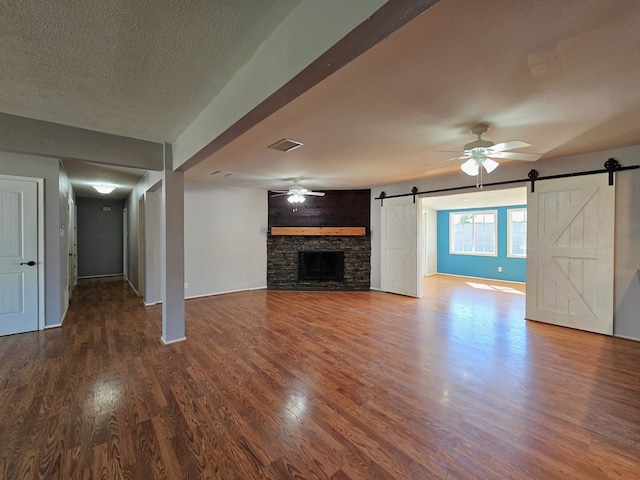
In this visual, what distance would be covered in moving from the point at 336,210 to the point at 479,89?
4.86m

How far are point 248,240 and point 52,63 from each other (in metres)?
5.02

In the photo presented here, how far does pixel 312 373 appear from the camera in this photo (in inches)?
108

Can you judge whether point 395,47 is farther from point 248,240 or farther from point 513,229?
point 513,229

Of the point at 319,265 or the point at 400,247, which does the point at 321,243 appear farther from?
the point at 400,247

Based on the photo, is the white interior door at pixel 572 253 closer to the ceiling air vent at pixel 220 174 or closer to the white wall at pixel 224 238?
the ceiling air vent at pixel 220 174

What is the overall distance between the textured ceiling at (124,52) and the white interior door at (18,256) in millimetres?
1692

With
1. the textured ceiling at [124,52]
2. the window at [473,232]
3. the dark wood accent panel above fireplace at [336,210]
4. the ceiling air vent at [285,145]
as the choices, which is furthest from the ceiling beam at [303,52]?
the window at [473,232]

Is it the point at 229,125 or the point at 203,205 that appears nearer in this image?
the point at 229,125

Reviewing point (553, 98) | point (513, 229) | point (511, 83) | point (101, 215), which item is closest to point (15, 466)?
point (511, 83)

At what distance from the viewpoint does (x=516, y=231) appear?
7898 mm

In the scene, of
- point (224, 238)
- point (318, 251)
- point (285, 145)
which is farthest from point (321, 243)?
point (285, 145)

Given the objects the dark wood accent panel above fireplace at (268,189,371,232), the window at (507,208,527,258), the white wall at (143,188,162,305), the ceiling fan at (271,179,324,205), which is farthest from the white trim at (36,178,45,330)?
the window at (507,208,527,258)

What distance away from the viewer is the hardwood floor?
1669mm

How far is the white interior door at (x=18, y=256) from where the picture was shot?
3.66m
